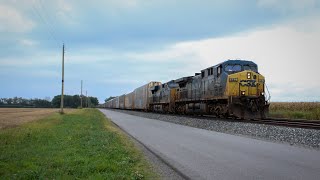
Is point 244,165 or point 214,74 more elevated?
point 214,74

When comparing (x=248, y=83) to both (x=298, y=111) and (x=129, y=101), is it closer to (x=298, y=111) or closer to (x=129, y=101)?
(x=298, y=111)

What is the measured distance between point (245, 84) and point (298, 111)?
1509cm

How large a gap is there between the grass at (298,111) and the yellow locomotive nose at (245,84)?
7.38 metres

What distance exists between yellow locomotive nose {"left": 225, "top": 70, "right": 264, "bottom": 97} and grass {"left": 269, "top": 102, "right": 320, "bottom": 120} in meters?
7.38

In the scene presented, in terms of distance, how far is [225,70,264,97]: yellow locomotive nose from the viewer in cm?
2762

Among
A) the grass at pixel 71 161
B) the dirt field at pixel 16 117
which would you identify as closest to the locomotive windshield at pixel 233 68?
the grass at pixel 71 161

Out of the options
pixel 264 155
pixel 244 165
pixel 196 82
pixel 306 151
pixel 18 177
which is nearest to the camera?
pixel 18 177

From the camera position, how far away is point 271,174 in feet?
29.4

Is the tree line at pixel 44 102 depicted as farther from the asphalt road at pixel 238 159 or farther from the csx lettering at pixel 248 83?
the asphalt road at pixel 238 159

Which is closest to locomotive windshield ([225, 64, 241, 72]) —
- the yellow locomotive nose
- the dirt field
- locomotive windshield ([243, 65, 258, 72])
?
locomotive windshield ([243, 65, 258, 72])

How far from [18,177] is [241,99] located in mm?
20231

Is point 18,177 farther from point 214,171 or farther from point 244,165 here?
point 244,165

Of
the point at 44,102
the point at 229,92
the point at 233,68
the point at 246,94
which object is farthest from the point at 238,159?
the point at 44,102

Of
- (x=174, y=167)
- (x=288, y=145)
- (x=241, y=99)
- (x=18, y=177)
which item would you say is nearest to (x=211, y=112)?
(x=241, y=99)
